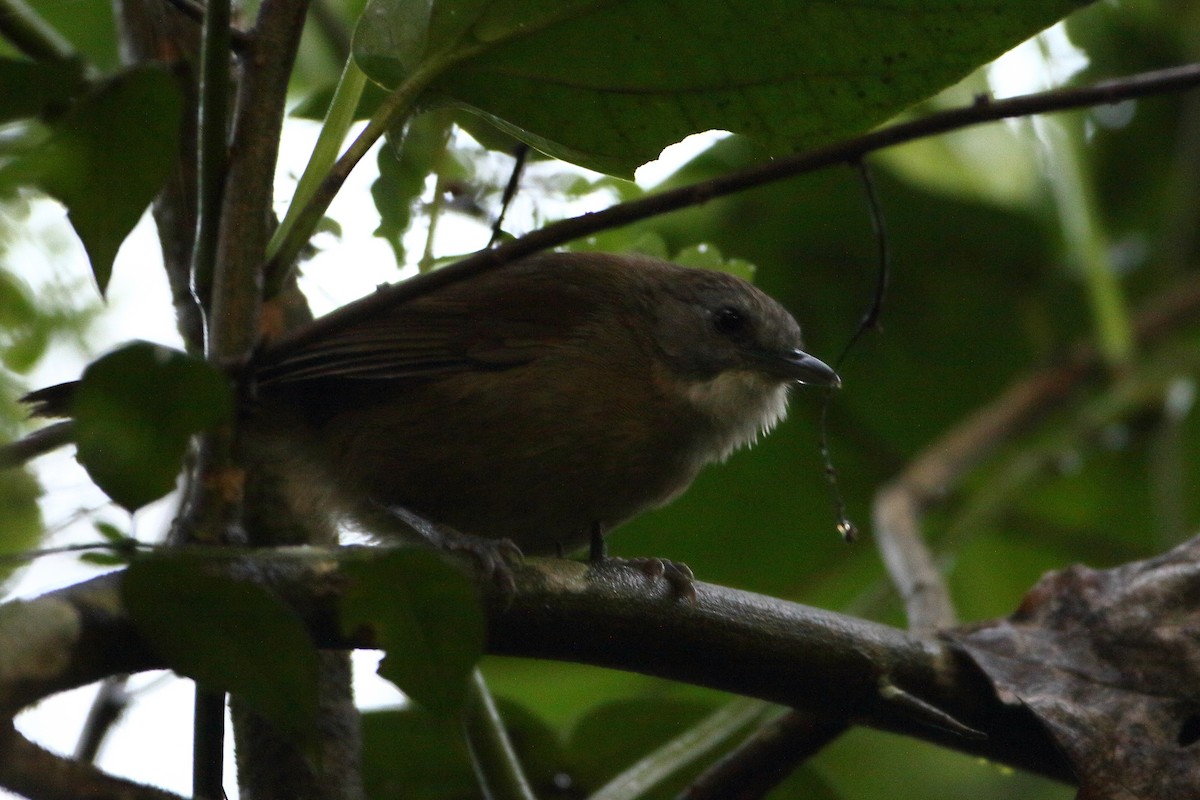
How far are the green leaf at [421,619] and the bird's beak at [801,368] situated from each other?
2356 mm

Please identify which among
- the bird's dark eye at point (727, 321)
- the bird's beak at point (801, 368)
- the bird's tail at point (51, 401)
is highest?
the bird's dark eye at point (727, 321)

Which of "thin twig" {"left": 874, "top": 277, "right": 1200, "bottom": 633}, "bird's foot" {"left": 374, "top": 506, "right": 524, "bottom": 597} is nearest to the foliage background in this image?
"thin twig" {"left": 874, "top": 277, "right": 1200, "bottom": 633}

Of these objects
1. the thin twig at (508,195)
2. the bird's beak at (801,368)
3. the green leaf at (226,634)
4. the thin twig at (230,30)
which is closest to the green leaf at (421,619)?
the green leaf at (226,634)

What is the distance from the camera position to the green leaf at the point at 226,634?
128 centimetres

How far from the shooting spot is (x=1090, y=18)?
469cm

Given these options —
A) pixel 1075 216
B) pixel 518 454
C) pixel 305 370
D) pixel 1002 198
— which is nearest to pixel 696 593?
pixel 518 454

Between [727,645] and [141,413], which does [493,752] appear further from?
[141,413]

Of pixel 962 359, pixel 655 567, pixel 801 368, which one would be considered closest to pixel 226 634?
pixel 655 567

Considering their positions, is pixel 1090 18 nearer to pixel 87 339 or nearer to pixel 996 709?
pixel 996 709

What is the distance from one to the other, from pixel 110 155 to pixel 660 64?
78cm

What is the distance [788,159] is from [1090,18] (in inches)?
130

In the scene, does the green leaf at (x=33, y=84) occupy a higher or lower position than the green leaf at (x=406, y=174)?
lower

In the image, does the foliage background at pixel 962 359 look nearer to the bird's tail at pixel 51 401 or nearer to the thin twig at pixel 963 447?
the thin twig at pixel 963 447

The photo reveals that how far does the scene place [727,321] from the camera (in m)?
3.82
